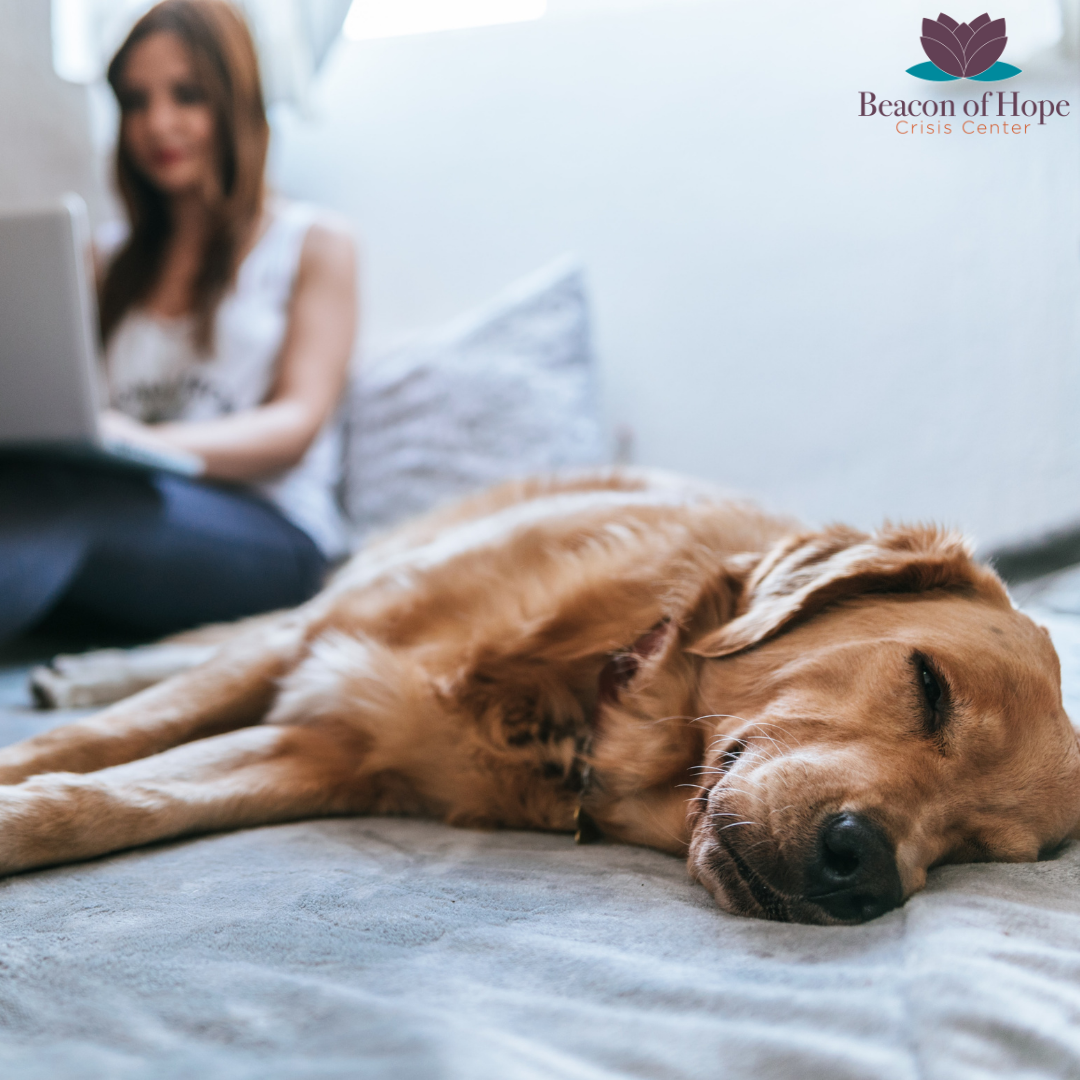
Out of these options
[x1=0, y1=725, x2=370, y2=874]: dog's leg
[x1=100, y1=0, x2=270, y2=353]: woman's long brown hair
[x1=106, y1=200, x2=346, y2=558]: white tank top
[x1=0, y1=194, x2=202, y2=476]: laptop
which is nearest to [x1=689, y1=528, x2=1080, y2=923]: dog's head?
[x1=0, y1=725, x2=370, y2=874]: dog's leg

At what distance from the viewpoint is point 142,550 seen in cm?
A: 229

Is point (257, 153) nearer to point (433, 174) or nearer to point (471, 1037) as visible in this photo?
point (433, 174)

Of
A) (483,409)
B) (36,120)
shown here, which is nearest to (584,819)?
(483,409)

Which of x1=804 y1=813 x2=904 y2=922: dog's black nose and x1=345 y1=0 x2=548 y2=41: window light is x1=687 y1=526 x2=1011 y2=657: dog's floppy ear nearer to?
x1=804 y1=813 x2=904 y2=922: dog's black nose

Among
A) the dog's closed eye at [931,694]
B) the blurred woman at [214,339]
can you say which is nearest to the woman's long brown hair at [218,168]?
the blurred woman at [214,339]

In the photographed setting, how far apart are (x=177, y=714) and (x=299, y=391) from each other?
1473 millimetres

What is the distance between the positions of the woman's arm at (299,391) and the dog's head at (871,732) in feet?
5.47

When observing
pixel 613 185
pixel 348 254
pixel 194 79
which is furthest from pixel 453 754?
pixel 194 79

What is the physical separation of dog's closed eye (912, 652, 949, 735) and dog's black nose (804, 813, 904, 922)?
0.20m

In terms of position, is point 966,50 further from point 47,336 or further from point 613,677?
point 47,336

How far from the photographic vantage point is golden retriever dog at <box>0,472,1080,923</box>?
1.08 meters

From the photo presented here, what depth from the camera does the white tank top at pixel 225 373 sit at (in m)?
2.83

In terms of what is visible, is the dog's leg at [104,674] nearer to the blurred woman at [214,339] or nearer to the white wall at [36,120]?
the blurred woman at [214,339]

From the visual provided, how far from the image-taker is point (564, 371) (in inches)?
116
